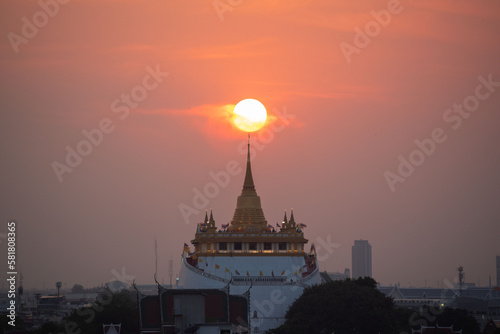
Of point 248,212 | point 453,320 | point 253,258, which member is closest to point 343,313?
point 453,320

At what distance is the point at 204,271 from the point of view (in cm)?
15775

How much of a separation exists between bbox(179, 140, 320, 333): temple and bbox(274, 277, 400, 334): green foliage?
28.6 feet

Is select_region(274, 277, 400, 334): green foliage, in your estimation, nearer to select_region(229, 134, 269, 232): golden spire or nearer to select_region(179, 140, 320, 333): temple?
select_region(179, 140, 320, 333): temple

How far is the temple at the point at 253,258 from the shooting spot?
→ 15262 centimetres

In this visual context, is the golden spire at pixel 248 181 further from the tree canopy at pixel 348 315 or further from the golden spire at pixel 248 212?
the tree canopy at pixel 348 315

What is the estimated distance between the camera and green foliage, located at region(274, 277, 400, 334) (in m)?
135

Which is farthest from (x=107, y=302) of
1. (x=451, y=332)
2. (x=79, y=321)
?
(x=451, y=332)

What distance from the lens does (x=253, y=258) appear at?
159m

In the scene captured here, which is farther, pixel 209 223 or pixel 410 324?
pixel 209 223

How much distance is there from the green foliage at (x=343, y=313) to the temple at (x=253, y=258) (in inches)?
343

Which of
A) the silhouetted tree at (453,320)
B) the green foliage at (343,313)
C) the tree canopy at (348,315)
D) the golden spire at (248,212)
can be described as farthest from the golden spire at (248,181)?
the silhouetted tree at (453,320)

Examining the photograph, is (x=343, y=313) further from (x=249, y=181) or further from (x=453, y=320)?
(x=249, y=181)

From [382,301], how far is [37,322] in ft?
249

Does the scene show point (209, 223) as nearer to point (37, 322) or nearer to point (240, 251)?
point (240, 251)
